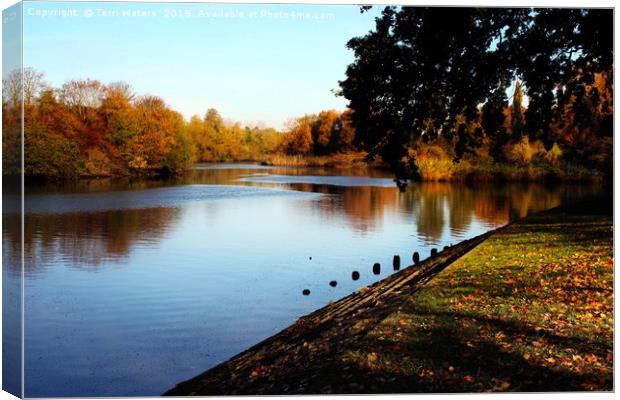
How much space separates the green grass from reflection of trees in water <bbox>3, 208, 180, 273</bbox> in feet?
17.2

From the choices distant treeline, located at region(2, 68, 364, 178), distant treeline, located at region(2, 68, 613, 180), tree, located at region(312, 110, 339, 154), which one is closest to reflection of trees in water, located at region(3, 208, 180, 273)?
distant treeline, located at region(2, 68, 364, 178)

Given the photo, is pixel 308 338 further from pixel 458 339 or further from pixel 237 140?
pixel 237 140

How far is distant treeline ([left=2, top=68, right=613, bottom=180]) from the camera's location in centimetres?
921

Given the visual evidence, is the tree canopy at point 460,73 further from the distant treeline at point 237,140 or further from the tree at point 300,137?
the tree at point 300,137

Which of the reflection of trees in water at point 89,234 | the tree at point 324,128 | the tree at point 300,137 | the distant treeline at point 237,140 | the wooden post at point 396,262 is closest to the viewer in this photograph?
the distant treeline at point 237,140

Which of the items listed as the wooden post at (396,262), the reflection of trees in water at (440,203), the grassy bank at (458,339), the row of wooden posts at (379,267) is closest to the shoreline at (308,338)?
the grassy bank at (458,339)

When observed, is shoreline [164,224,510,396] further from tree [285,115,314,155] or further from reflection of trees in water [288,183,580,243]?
reflection of trees in water [288,183,580,243]

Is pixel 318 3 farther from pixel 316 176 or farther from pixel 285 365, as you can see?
pixel 316 176

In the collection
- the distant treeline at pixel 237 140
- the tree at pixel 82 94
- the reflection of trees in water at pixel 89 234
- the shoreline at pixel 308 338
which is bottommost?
the shoreline at pixel 308 338

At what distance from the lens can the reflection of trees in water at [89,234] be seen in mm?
10844

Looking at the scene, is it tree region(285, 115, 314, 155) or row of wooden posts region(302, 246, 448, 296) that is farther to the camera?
row of wooden posts region(302, 246, 448, 296)

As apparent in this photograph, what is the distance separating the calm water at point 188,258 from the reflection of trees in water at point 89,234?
0.09 ft

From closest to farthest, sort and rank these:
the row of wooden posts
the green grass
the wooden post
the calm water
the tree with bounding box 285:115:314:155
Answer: the green grass
the calm water
the tree with bounding box 285:115:314:155
the row of wooden posts
the wooden post

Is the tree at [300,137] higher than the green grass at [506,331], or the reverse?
the tree at [300,137]
